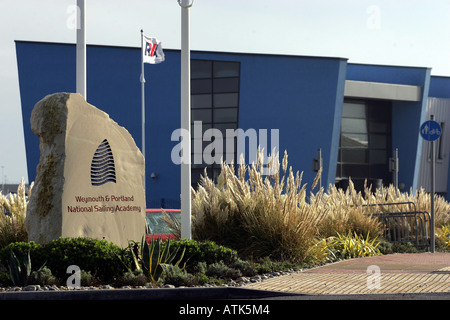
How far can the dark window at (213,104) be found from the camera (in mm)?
37562

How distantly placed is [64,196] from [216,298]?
3.20m

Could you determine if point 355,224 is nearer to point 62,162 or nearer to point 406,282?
point 406,282

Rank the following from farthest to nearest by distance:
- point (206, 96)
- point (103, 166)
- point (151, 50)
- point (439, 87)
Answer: point (439, 87) → point (206, 96) → point (151, 50) → point (103, 166)

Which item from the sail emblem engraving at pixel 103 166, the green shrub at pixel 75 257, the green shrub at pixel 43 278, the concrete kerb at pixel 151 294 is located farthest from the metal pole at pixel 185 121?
the concrete kerb at pixel 151 294

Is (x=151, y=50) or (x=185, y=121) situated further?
(x=151, y=50)

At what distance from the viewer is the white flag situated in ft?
101

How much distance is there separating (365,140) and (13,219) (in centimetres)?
3228

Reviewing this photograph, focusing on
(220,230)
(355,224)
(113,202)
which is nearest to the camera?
(113,202)

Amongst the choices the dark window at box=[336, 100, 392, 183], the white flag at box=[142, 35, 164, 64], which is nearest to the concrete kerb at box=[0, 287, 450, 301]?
the white flag at box=[142, 35, 164, 64]

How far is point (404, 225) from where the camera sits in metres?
18.0

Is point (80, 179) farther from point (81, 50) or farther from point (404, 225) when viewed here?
point (404, 225)

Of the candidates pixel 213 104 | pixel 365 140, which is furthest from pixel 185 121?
pixel 365 140
